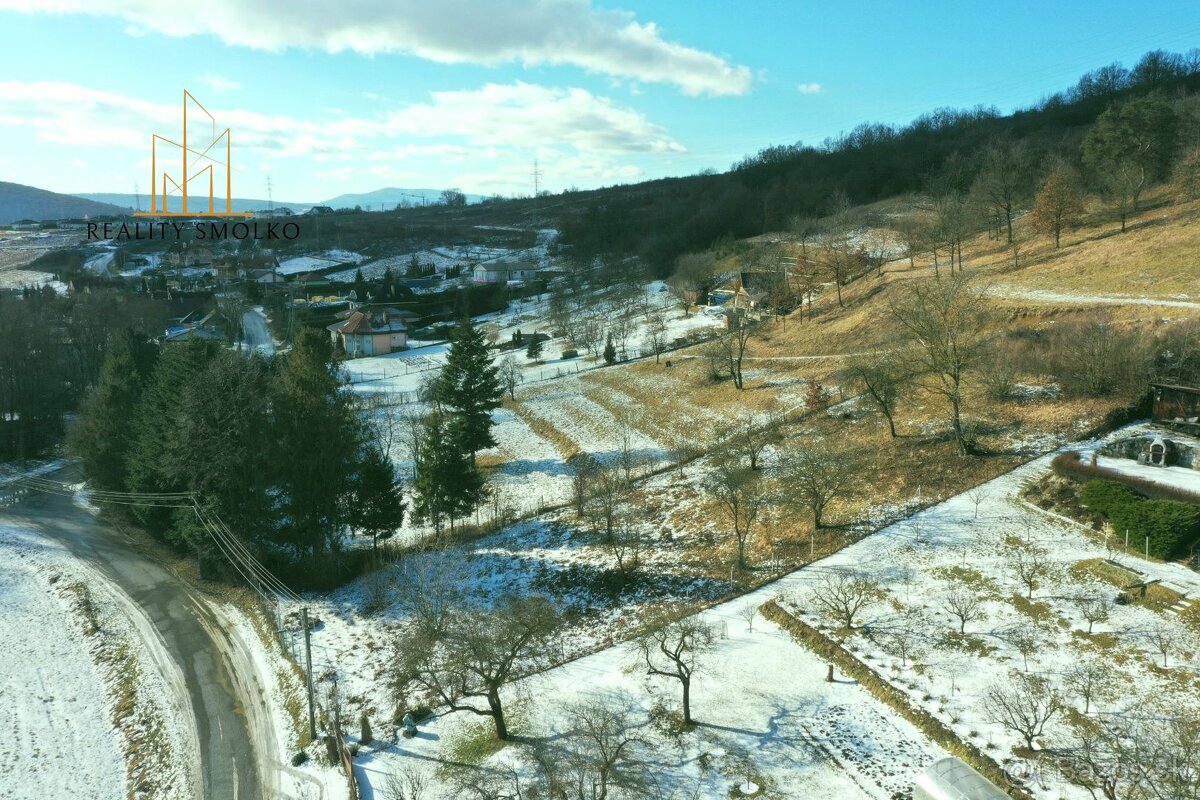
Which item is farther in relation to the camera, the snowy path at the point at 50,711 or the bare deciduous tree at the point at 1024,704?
the snowy path at the point at 50,711

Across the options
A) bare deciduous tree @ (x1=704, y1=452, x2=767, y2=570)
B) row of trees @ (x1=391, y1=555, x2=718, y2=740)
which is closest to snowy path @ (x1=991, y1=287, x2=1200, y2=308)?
bare deciduous tree @ (x1=704, y1=452, x2=767, y2=570)

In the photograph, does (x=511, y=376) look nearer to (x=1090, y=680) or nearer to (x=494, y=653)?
(x=494, y=653)

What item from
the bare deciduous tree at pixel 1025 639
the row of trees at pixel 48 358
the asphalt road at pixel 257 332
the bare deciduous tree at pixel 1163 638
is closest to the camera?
the bare deciduous tree at pixel 1163 638

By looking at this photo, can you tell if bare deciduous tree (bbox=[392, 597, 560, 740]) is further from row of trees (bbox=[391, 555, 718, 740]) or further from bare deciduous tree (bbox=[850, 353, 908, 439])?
bare deciduous tree (bbox=[850, 353, 908, 439])

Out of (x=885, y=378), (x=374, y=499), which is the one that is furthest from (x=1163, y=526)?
(x=374, y=499)

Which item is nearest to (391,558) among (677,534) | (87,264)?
(677,534)

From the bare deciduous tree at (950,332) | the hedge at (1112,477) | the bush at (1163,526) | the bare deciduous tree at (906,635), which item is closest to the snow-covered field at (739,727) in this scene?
the bare deciduous tree at (906,635)

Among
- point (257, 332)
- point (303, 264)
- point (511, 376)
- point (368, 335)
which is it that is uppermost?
point (303, 264)

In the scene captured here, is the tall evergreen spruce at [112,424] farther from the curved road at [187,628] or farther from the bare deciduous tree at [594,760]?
the bare deciduous tree at [594,760]
